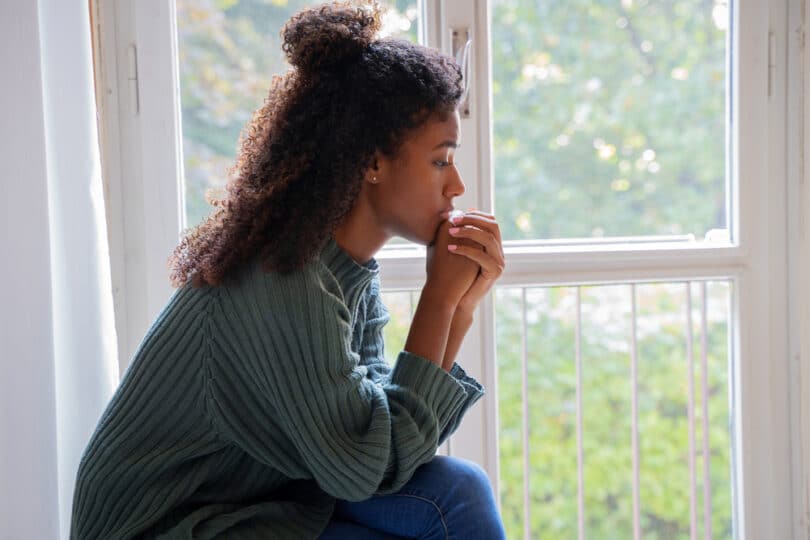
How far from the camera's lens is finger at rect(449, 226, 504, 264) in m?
1.10

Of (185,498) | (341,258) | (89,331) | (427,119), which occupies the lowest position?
(185,498)

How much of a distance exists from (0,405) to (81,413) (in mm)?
134

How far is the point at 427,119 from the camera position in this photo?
1048 mm

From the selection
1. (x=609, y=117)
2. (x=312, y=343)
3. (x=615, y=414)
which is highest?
(x=609, y=117)

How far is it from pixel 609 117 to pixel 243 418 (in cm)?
110

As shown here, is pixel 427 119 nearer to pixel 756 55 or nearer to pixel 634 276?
pixel 634 276

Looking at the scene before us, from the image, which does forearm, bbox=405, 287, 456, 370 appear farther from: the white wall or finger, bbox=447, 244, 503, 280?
the white wall

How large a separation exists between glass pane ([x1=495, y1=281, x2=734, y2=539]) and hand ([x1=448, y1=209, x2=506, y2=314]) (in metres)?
0.57

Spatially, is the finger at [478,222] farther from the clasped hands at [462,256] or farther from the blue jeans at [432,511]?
the blue jeans at [432,511]

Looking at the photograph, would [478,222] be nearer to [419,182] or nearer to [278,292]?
[419,182]

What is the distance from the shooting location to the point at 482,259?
1.11m

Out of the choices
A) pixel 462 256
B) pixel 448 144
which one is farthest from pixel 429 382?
pixel 448 144

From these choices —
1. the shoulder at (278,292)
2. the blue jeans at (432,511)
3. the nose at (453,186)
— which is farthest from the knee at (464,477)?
the nose at (453,186)

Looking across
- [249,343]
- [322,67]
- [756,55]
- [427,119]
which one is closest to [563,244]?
[756,55]
